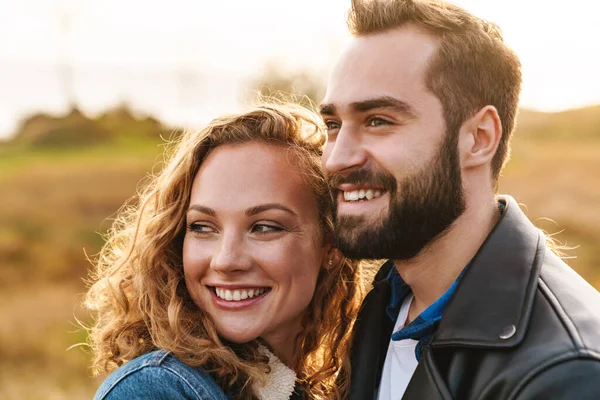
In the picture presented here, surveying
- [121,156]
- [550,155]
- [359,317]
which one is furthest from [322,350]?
[121,156]

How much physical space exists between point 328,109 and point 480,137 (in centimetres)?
62

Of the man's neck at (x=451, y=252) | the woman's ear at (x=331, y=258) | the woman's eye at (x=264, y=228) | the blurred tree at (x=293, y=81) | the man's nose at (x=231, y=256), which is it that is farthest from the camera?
the blurred tree at (x=293, y=81)

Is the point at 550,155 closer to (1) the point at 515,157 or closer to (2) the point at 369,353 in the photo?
(1) the point at 515,157

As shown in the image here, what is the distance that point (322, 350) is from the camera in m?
3.56

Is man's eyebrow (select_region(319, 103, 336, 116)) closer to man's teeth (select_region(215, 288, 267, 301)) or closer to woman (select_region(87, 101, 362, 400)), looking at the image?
woman (select_region(87, 101, 362, 400))

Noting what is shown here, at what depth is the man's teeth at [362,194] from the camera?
2.92 meters

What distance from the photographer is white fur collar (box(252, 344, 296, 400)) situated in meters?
3.10

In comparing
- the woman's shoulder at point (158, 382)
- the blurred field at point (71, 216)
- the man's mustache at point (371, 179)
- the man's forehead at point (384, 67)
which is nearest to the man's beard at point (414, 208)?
the man's mustache at point (371, 179)

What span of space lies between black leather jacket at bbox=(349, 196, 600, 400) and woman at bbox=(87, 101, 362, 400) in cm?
79

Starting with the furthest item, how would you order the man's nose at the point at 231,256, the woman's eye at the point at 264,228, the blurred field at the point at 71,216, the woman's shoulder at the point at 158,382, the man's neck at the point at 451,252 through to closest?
the blurred field at the point at 71,216 → the woman's eye at the point at 264,228 → the man's nose at the point at 231,256 → the man's neck at the point at 451,252 → the woman's shoulder at the point at 158,382

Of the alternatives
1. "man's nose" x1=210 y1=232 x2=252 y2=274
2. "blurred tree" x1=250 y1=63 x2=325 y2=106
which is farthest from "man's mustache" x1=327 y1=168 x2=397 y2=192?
"blurred tree" x1=250 y1=63 x2=325 y2=106

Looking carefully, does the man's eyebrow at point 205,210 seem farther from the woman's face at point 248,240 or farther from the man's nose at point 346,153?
the man's nose at point 346,153

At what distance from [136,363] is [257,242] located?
682 mm

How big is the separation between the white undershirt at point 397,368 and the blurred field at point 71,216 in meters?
8.05
